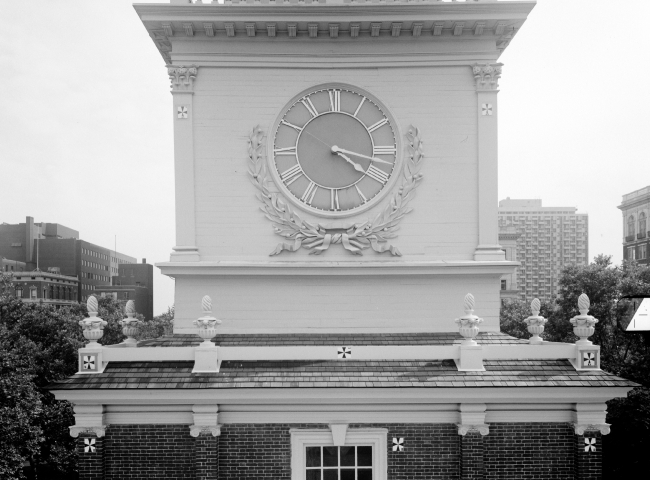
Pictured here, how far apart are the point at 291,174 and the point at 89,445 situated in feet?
24.2

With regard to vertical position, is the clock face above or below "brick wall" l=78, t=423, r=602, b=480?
above

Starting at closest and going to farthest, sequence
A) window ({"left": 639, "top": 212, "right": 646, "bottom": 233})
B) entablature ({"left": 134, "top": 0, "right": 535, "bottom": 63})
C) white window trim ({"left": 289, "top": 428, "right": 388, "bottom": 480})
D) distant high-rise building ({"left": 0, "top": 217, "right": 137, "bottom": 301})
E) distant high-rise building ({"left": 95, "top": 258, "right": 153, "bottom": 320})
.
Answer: white window trim ({"left": 289, "top": 428, "right": 388, "bottom": 480}) → entablature ({"left": 134, "top": 0, "right": 535, "bottom": 63}) → window ({"left": 639, "top": 212, "right": 646, "bottom": 233}) → distant high-rise building ({"left": 0, "top": 217, "right": 137, "bottom": 301}) → distant high-rise building ({"left": 95, "top": 258, "right": 153, "bottom": 320})

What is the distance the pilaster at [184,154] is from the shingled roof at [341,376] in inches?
121

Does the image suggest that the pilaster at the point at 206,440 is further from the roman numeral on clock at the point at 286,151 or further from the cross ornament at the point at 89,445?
the roman numeral on clock at the point at 286,151

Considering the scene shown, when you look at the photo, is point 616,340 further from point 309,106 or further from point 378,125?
point 309,106

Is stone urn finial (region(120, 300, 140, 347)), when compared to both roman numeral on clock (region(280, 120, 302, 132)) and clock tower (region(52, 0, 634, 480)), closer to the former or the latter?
clock tower (region(52, 0, 634, 480))

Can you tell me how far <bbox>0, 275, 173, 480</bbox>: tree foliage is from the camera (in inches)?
923

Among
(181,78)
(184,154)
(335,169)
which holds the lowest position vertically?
(335,169)

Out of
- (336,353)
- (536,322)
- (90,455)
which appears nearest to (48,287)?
(90,455)

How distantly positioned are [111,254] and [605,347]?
102420 millimetres

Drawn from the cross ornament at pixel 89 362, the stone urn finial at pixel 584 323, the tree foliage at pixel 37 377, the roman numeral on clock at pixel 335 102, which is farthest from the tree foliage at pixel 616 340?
the tree foliage at pixel 37 377

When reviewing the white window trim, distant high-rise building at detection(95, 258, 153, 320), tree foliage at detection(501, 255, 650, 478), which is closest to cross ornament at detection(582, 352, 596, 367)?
the white window trim

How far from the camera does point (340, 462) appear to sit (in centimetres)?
1166

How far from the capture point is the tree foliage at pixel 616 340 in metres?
25.1
